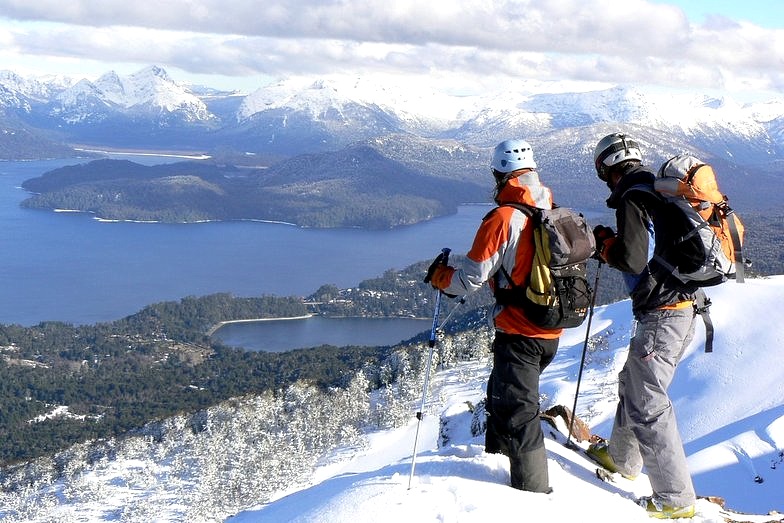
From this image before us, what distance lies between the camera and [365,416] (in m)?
70.1

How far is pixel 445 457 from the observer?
25.4 feet

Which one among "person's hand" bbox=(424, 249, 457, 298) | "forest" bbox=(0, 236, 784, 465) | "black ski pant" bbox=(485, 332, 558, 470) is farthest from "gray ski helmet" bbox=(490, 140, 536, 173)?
"forest" bbox=(0, 236, 784, 465)

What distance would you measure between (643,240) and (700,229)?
0.51 meters

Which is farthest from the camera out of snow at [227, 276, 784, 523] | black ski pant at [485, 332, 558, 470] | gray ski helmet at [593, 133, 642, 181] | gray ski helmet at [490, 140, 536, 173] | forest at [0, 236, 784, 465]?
forest at [0, 236, 784, 465]

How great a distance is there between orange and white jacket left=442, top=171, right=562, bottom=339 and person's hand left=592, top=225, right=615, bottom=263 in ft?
2.47

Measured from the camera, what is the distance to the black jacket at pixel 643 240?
22.2ft

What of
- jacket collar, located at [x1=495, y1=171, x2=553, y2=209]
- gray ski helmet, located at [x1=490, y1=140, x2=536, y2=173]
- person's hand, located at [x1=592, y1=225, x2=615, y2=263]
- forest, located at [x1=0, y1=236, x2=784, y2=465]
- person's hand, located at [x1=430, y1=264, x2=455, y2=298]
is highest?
gray ski helmet, located at [x1=490, y1=140, x2=536, y2=173]

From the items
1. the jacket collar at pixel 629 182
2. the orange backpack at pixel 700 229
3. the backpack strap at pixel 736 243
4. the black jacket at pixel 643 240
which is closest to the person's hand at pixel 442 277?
the black jacket at pixel 643 240

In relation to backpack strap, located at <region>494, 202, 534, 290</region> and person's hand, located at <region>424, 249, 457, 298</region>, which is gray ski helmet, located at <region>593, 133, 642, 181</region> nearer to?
backpack strap, located at <region>494, 202, 534, 290</region>

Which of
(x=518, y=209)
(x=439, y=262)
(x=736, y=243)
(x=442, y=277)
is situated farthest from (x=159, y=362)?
(x=736, y=243)

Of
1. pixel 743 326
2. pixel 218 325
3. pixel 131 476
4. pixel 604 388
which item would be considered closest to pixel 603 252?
pixel 743 326

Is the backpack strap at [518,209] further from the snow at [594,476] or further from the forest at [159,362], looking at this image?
the forest at [159,362]

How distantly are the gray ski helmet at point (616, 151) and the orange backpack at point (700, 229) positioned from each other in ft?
1.95

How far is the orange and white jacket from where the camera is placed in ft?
20.8
